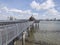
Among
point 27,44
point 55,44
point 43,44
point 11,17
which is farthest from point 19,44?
point 11,17

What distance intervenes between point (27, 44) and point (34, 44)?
3.77 feet

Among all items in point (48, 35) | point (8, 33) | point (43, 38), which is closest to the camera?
point (8, 33)

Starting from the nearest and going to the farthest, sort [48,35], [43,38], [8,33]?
1. [8,33]
2. [43,38]
3. [48,35]

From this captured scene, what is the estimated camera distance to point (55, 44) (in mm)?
21234

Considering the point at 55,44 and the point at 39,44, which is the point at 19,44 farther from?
the point at 55,44

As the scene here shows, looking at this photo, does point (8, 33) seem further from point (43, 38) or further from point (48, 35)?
point (48, 35)

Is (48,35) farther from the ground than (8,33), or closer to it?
closer to it

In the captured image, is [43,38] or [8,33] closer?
[8,33]

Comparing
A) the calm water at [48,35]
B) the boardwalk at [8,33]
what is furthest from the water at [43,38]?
the boardwalk at [8,33]

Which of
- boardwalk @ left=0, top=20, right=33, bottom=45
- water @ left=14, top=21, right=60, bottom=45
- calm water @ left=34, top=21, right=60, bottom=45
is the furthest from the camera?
calm water @ left=34, top=21, right=60, bottom=45

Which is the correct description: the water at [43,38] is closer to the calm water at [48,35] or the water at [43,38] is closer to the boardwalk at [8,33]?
the calm water at [48,35]

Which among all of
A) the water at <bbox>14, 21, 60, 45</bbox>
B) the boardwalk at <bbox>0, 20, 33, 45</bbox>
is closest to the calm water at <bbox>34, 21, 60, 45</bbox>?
the water at <bbox>14, 21, 60, 45</bbox>

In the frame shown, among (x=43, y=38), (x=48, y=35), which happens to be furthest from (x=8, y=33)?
(x=48, y=35)

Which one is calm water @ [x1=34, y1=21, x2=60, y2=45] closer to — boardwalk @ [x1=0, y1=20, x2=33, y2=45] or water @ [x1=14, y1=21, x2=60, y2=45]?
water @ [x1=14, y1=21, x2=60, y2=45]
